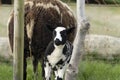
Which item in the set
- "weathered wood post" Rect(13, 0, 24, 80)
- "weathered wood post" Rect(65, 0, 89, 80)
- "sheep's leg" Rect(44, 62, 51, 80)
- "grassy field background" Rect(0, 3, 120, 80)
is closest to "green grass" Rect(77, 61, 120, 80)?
"grassy field background" Rect(0, 3, 120, 80)

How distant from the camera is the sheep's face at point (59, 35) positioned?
19.4 ft

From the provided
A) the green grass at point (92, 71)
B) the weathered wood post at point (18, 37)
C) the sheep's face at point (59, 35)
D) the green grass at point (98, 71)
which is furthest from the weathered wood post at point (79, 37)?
the green grass at point (98, 71)

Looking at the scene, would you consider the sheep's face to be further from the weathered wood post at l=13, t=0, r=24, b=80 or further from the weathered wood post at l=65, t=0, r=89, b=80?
the weathered wood post at l=65, t=0, r=89, b=80

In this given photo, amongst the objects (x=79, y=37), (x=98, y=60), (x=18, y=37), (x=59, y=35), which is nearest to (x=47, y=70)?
(x=59, y=35)

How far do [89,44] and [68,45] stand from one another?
130 inches

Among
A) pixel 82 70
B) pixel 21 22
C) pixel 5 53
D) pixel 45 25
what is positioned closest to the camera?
pixel 21 22

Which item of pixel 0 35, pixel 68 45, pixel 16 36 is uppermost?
pixel 16 36

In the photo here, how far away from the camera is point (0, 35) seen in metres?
10.5

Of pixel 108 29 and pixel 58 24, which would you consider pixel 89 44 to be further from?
pixel 58 24

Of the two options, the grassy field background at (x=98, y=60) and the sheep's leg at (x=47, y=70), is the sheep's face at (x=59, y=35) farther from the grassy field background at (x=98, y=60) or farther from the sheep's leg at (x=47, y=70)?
the grassy field background at (x=98, y=60)

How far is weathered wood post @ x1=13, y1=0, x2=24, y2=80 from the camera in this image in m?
4.91

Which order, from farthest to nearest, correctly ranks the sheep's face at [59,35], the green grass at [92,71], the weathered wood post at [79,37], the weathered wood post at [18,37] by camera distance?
the green grass at [92,71] → the sheep's face at [59,35] → the weathered wood post at [18,37] → the weathered wood post at [79,37]

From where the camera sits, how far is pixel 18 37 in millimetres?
5004

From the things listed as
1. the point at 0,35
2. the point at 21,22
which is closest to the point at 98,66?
the point at 0,35
